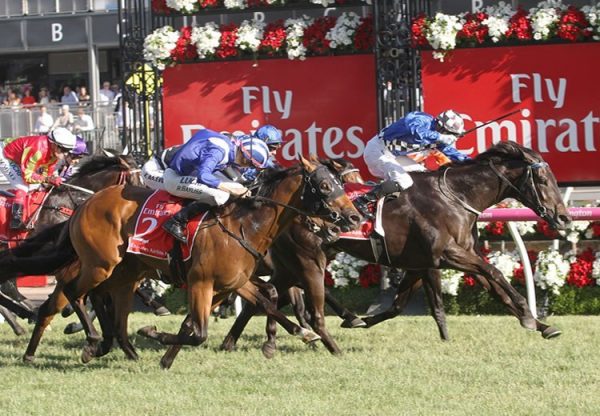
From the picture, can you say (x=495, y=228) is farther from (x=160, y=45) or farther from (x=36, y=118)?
(x=36, y=118)

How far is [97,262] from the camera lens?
7.86 meters

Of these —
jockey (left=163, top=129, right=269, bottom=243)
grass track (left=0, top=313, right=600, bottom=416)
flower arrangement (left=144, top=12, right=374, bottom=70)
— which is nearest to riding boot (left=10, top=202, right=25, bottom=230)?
grass track (left=0, top=313, right=600, bottom=416)

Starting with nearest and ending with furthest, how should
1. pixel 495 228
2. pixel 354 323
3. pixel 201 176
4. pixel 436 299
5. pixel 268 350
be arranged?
pixel 201 176 → pixel 268 350 → pixel 354 323 → pixel 436 299 → pixel 495 228

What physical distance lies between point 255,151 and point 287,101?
3717 millimetres

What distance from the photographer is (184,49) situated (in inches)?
452

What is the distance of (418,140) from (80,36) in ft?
57.1

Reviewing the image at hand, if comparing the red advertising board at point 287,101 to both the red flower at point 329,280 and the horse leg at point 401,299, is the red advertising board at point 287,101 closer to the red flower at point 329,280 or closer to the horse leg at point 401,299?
the red flower at point 329,280

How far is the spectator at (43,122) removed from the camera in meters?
17.7

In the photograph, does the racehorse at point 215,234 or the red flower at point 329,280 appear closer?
the racehorse at point 215,234

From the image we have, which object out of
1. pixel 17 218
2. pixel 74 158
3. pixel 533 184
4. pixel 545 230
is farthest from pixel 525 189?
pixel 17 218

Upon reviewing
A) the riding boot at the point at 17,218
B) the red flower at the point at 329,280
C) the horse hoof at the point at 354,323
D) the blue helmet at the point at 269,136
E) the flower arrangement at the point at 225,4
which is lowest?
the red flower at the point at 329,280

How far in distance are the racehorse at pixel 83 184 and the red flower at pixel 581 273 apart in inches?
156

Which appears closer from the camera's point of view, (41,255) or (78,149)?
(41,255)

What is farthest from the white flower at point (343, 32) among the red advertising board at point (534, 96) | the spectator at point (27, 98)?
the spectator at point (27, 98)
